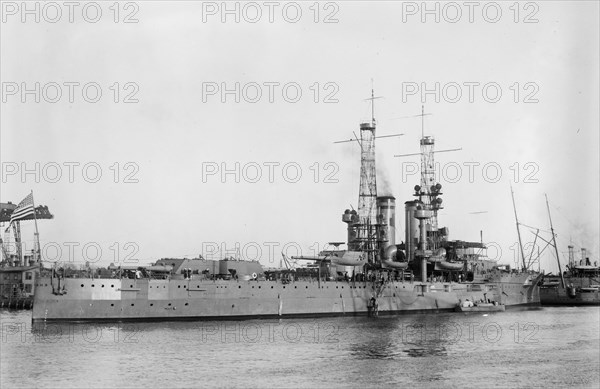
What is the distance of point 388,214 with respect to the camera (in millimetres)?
63656

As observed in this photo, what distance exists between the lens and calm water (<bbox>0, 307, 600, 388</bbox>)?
2559 centimetres

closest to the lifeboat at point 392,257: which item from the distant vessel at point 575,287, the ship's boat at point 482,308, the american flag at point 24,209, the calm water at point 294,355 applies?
the ship's boat at point 482,308

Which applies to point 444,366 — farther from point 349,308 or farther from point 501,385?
point 349,308

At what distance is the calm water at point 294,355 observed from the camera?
25.6 meters

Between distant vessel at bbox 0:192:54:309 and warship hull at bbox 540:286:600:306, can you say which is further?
warship hull at bbox 540:286:600:306

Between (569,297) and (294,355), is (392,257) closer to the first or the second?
(294,355)

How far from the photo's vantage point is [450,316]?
2194 inches

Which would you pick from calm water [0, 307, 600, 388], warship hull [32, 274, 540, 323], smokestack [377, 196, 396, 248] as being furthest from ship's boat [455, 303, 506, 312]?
calm water [0, 307, 600, 388]

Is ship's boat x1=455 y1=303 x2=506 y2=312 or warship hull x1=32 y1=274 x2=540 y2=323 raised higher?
warship hull x1=32 y1=274 x2=540 y2=323

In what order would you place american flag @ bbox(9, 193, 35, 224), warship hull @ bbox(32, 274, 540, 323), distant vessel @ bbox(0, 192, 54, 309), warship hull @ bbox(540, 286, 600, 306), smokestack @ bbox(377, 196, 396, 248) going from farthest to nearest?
1. warship hull @ bbox(540, 286, 600, 306)
2. distant vessel @ bbox(0, 192, 54, 309)
3. smokestack @ bbox(377, 196, 396, 248)
4. american flag @ bbox(9, 193, 35, 224)
5. warship hull @ bbox(32, 274, 540, 323)

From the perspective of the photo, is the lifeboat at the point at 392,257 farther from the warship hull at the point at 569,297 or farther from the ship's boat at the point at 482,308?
the warship hull at the point at 569,297

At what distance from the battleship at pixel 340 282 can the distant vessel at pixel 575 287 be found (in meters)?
11.6

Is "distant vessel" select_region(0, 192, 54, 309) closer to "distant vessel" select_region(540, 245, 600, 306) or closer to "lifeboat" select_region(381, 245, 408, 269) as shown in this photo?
"lifeboat" select_region(381, 245, 408, 269)

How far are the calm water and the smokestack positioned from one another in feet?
57.7
